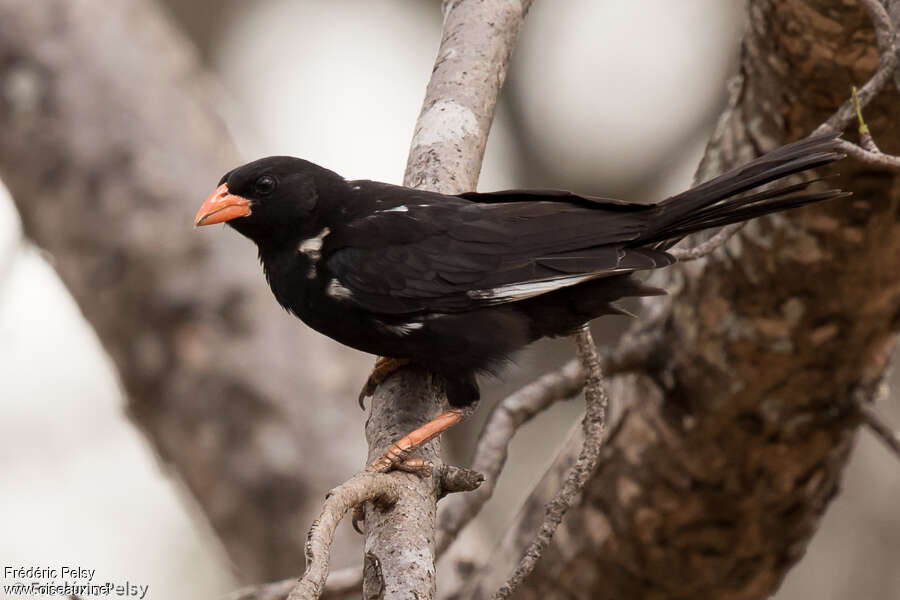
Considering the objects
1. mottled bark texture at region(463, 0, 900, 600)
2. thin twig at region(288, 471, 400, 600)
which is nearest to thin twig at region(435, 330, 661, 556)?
mottled bark texture at region(463, 0, 900, 600)

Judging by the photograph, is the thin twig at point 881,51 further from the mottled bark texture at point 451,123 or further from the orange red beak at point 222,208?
the orange red beak at point 222,208

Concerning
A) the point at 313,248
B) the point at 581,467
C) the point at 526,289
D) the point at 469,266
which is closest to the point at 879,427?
the point at 581,467

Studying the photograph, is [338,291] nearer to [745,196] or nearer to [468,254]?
[468,254]

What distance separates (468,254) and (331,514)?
53.1 inches

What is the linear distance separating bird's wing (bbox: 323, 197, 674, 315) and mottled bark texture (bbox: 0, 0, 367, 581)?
1934mm

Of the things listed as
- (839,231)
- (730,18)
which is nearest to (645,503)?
(839,231)

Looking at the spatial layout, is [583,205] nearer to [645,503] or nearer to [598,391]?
[598,391]

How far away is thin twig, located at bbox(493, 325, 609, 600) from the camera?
2878 mm

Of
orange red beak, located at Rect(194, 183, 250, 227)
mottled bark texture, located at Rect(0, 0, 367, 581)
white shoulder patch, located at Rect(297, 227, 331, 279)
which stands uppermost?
mottled bark texture, located at Rect(0, 0, 367, 581)

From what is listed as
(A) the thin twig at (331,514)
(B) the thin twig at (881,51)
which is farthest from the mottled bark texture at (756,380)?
(A) the thin twig at (331,514)

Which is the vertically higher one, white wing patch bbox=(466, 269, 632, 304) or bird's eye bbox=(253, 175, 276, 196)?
bird's eye bbox=(253, 175, 276, 196)

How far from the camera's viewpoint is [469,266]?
11.5 ft

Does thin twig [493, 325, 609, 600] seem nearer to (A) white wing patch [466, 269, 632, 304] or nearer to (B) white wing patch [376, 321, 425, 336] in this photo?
(A) white wing patch [466, 269, 632, 304]

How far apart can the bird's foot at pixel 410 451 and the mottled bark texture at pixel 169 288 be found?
211cm
